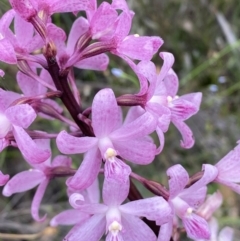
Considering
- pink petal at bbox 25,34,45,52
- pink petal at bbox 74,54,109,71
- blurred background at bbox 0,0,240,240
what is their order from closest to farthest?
1. pink petal at bbox 25,34,45,52
2. pink petal at bbox 74,54,109,71
3. blurred background at bbox 0,0,240,240

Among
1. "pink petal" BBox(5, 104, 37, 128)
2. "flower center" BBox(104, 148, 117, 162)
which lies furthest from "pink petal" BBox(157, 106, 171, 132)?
"pink petal" BBox(5, 104, 37, 128)

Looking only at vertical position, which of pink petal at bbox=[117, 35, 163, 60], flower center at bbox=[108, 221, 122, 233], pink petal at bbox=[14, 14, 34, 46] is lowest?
flower center at bbox=[108, 221, 122, 233]

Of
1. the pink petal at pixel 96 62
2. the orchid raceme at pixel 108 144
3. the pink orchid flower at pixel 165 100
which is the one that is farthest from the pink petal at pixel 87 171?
the pink petal at pixel 96 62

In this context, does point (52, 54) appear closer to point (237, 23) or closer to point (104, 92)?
point (104, 92)

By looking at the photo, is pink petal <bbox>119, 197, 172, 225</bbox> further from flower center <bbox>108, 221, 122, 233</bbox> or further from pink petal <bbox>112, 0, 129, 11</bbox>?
pink petal <bbox>112, 0, 129, 11</bbox>

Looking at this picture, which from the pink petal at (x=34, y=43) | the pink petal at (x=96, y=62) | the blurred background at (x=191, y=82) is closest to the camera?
the pink petal at (x=34, y=43)

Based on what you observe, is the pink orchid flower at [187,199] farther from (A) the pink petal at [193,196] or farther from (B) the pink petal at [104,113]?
(B) the pink petal at [104,113]

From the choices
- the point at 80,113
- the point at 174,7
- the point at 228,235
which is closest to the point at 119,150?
the point at 80,113

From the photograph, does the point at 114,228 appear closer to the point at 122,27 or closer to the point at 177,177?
the point at 177,177
